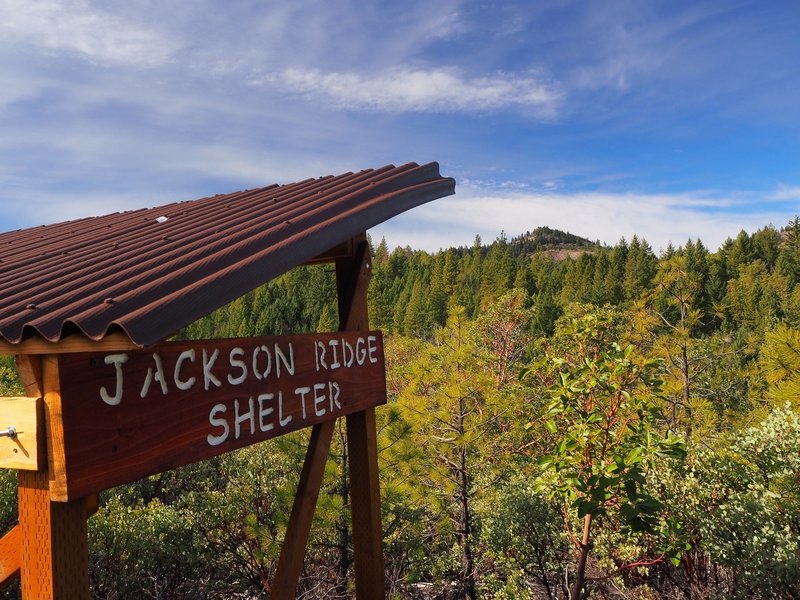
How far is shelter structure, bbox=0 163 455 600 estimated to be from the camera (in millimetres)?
1263

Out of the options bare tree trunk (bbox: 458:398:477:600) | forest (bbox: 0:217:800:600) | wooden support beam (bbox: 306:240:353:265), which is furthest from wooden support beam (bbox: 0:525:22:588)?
bare tree trunk (bbox: 458:398:477:600)

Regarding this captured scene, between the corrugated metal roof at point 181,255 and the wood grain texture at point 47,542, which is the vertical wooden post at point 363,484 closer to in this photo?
the corrugated metal roof at point 181,255

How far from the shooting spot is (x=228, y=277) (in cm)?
149

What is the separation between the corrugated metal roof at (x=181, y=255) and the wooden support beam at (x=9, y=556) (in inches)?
22.3

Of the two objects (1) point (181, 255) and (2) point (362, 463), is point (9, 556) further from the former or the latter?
(2) point (362, 463)

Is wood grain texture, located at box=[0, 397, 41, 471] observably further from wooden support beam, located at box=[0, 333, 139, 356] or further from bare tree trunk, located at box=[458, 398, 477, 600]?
bare tree trunk, located at box=[458, 398, 477, 600]

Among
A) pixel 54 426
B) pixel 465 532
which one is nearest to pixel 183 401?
pixel 54 426

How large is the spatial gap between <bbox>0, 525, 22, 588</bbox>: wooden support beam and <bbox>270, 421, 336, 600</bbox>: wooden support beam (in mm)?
846

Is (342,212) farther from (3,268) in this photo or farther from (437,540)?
(437,540)

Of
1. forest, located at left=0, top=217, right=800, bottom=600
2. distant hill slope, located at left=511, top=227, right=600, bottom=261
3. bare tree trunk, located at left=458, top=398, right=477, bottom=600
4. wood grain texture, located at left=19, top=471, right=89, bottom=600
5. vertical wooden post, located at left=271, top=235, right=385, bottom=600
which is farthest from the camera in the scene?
distant hill slope, located at left=511, top=227, right=600, bottom=261

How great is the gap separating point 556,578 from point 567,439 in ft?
14.4

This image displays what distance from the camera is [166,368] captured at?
152cm

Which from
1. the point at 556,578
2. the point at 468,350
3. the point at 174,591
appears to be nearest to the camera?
the point at 556,578

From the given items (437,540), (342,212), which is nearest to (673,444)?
(342,212)
